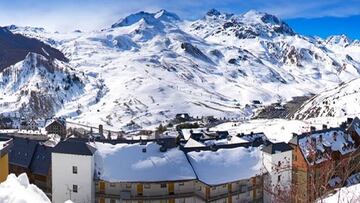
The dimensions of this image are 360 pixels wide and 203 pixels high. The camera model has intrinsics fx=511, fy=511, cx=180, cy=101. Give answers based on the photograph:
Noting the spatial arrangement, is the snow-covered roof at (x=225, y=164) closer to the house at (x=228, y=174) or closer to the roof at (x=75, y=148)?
the house at (x=228, y=174)

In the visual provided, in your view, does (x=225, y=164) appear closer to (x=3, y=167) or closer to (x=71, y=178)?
(x=71, y=178)

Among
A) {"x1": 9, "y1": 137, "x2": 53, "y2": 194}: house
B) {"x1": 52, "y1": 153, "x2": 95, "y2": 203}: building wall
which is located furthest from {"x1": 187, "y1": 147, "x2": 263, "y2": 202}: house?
{"x1": 9, "y1": 137, "x2": 53, "y2": 194}: house

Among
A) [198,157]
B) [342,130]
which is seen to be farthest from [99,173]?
[342,130]

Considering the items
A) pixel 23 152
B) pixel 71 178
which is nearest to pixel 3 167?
pixel 71 178

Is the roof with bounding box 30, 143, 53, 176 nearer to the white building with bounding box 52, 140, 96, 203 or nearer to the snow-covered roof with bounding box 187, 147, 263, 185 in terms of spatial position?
the white building with bounding box 52, 140, 96, 203

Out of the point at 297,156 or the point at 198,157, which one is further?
the point at 297,156

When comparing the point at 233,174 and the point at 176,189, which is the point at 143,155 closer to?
the point at 176,189
